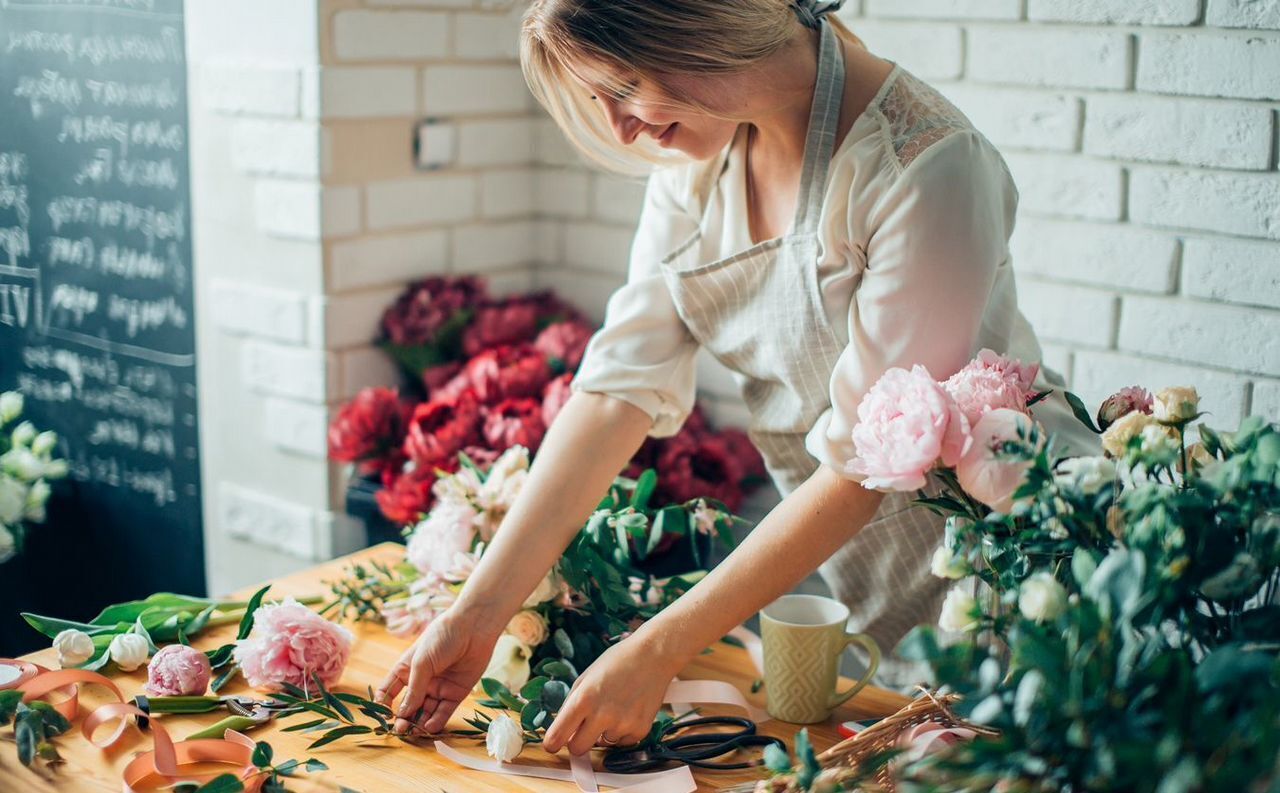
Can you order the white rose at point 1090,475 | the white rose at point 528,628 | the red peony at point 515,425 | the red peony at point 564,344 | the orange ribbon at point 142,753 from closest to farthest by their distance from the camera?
the white rose at point 1090,475 < the orange ribbon at point 142,753 < the white rose at point 528,628 < the red peony at point 515,425 < the red peony at point 564,344

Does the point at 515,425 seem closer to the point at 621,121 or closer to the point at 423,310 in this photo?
the point at 423,310

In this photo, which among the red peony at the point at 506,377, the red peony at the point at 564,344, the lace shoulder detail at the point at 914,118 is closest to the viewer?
the lace shoulder detail at the point at 914,118

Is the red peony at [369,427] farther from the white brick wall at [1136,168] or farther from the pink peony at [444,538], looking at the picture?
the white brick wall at [1136,168]

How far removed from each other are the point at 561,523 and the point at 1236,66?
1004mm

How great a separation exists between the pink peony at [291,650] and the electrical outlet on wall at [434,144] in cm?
113

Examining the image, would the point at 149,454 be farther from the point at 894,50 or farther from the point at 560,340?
the point at 894,50

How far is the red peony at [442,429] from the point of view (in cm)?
191

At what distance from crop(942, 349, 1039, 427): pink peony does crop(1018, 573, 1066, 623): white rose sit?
16 cm

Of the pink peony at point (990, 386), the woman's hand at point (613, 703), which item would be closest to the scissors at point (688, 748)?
the woman's hand at point (613, 703)

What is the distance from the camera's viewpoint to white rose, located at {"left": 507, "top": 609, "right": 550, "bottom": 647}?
1.26m

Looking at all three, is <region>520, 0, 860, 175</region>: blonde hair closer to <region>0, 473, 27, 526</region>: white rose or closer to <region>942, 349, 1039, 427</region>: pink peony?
<region>942, 349, 1039, 427</region>: pink peony

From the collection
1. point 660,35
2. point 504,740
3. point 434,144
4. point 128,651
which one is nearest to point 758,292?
point 660,35

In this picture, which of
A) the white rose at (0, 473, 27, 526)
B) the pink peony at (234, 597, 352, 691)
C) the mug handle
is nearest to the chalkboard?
the white rose at (0, 473, 27, 526)

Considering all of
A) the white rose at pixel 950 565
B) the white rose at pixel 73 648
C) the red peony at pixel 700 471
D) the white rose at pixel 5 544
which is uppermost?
the white rose at pixel 950 565
